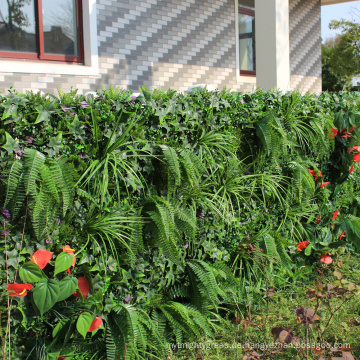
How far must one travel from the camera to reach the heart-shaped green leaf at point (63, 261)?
231cm

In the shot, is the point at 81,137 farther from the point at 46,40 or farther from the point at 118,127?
the point at 46,40

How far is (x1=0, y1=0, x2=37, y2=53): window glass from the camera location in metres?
5.32

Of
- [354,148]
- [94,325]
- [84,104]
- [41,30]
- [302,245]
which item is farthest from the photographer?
[41,30]

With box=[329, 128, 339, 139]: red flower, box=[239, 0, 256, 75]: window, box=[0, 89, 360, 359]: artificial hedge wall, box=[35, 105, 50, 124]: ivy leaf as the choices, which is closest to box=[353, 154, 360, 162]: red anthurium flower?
box=[329, 128, 339, 139]: red flower

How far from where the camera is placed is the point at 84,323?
236 centimetres

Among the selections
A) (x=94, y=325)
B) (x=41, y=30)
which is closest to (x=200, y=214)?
(x=94, y=325)

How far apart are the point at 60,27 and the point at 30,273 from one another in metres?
4.46

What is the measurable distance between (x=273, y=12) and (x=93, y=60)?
2.53 metres

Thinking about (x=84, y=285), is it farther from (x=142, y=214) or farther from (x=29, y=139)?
(x=29, y=139)

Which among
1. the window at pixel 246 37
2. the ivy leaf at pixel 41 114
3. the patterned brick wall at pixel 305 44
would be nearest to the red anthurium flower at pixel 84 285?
the ivy leaf at pixel 41 114

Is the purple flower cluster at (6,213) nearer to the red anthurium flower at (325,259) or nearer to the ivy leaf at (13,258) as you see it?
the ivy leaf at (13,258)

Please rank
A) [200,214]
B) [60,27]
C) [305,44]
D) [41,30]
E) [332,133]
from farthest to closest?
1. [305,44]
2. [60,27]
3. [41,30]
4. [332,133]
5. [200,214]

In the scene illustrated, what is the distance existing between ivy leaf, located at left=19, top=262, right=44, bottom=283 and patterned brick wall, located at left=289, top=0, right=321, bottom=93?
29.5 ft

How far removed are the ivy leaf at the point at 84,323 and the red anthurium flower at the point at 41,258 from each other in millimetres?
365
